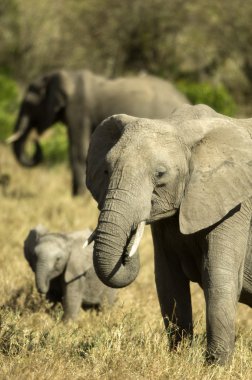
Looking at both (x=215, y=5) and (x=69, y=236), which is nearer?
(x=69, y=236)

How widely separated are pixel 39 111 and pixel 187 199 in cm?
974

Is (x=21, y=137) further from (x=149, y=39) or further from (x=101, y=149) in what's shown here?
(x=149, y=39)

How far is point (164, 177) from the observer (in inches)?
196

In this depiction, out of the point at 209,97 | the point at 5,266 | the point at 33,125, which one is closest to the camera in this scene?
the point at 5,266

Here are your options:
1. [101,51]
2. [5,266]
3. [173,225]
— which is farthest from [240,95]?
[173,225]

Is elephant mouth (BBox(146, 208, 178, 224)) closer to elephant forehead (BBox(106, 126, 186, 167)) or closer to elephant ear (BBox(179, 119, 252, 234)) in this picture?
elephant ear (BBox(179, 119, 252, 234))

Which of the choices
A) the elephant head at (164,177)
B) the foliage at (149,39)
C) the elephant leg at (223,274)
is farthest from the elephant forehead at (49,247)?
the foliage at (149,39)

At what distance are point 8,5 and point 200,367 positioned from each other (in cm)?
2022

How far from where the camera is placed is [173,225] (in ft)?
17.7

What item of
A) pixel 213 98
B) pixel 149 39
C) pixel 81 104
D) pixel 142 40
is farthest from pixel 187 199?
pixel 149 39

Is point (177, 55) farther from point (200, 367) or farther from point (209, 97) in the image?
point (200, 367)

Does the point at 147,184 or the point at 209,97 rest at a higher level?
the point at 147,184

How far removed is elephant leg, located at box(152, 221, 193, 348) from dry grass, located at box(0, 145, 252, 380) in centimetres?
11

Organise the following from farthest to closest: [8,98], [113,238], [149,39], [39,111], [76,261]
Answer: [149,39]
[8,98]
[39,111]
[76,261]
[113,238]
